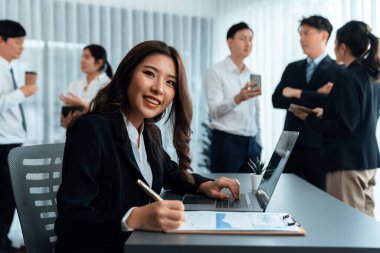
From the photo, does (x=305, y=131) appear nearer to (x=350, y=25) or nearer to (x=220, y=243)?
(x=350, y=25)

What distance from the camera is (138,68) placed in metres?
1.44

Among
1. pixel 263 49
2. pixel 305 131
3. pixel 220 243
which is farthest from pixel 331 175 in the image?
pixel 263 49

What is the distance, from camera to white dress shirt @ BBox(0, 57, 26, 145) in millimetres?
3225

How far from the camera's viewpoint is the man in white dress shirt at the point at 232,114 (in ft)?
11.4

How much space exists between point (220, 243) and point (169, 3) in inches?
164

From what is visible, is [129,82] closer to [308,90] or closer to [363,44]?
[363,44]

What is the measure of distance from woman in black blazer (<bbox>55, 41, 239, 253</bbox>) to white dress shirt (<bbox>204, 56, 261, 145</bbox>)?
1.80m

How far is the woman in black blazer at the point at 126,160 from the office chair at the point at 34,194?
0.80 ft

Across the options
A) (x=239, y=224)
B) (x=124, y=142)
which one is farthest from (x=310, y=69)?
(x=239, y=224)

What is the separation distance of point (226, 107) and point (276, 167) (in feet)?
6.47

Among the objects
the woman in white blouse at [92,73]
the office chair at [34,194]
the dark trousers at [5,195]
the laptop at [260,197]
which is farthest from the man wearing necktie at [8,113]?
the laptop at [260,197]

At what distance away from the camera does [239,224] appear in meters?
1.19

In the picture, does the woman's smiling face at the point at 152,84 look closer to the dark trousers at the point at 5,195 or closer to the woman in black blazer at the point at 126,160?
the woman in black blazer at the point at 126,160

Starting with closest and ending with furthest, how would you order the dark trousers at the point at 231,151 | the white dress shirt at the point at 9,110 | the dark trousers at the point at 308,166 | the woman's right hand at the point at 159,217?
the woman's right hand at the point at 159,217, the dark trousers at the point at 308,166, the white dress shirt at the point at 9,110, the dark trousers at the point at 231,151
